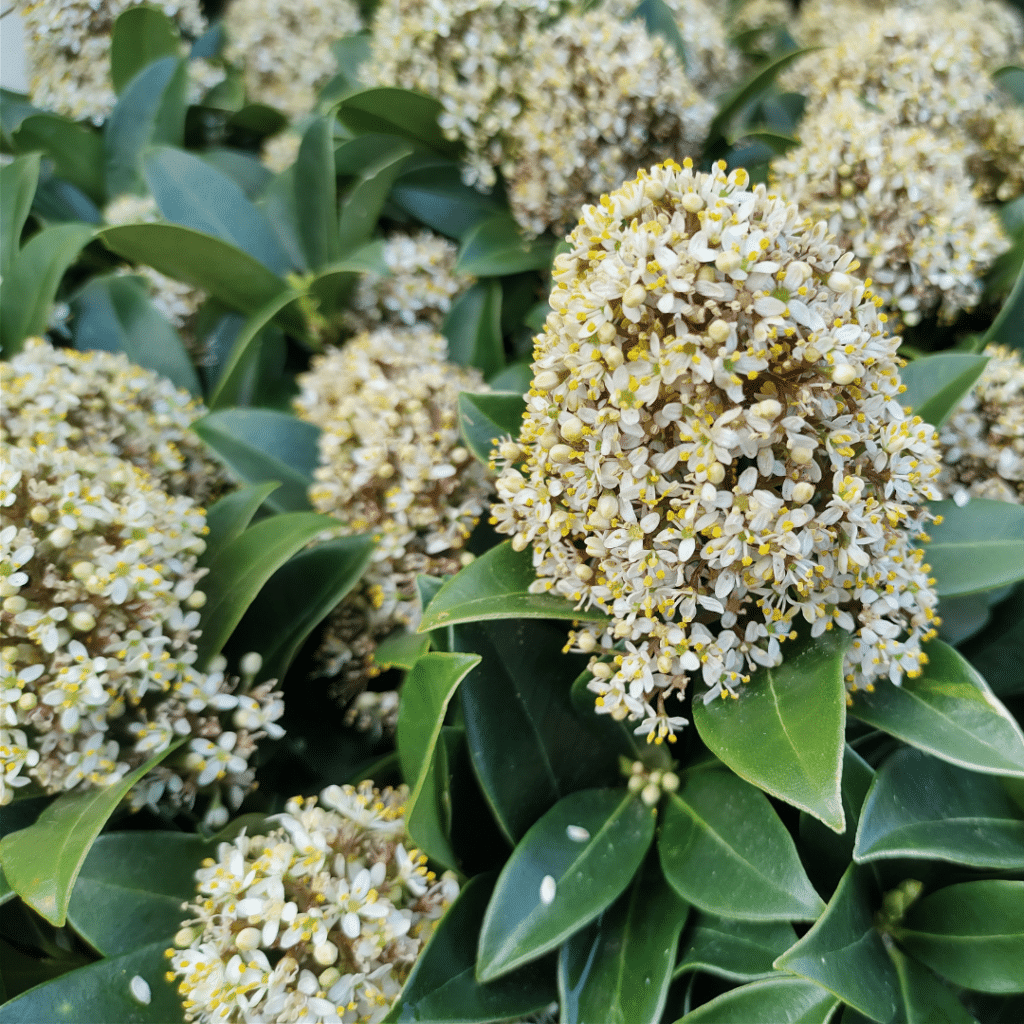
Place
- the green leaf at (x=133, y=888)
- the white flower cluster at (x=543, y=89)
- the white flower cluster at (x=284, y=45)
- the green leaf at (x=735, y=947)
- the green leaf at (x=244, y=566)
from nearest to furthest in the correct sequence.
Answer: the green leaf at (x=735, y=947) < the green leaf at (x=133, y=888) < the green leaf at (x=244, y=566) < the white flower cluster at (x=543, y=89) < the white flower cluster at (x=284, y=45)

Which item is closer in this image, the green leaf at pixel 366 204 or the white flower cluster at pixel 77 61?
the green leaf at pixel 366 204

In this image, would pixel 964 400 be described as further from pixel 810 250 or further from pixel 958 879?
pixel 958 879

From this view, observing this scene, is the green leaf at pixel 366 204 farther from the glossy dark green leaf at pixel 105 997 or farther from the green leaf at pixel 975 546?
the glossy dark green leaf at pixel 105 997

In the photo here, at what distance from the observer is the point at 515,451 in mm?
905

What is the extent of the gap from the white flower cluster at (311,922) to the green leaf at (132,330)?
2.80ft

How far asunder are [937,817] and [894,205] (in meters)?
0.82

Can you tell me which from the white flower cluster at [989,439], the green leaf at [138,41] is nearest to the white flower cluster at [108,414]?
the green leaf at [138,41]

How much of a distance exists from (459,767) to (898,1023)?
52 cm

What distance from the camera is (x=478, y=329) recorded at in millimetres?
1484

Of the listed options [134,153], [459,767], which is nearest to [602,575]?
[459,767]

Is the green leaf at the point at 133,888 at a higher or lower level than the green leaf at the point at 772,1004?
lower

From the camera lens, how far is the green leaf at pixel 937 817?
0.84m

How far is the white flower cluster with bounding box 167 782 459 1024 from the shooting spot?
0.84m

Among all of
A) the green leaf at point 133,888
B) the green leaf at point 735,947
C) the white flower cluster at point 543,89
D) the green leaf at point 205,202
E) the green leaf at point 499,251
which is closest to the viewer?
the green leaf at point 735,947
